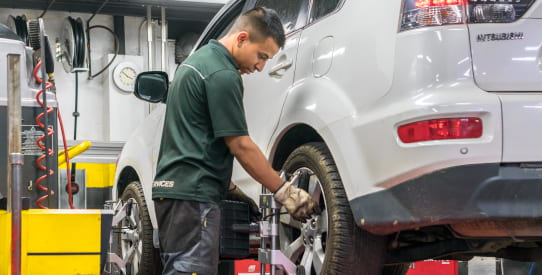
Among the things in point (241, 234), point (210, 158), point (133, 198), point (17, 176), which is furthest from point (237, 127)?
point (133, 198)

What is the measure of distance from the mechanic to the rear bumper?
1.75 feet

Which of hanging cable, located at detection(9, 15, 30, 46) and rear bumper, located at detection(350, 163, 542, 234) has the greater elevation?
hanging cable, located at detection(9, 15, 30, 46)

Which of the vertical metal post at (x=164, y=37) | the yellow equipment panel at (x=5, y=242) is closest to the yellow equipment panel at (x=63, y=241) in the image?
the yellow equipment panel at (x=5, y=242)

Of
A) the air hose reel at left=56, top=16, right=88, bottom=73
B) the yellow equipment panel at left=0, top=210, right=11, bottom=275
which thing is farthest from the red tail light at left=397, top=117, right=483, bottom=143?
the air hose reel at left=56, top=16, right=88, bottom=73

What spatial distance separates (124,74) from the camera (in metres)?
9.89

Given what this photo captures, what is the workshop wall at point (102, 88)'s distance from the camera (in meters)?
9.91

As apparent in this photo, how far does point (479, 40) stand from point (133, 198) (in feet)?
9.31

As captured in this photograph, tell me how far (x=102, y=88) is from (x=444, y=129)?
8.57 metres

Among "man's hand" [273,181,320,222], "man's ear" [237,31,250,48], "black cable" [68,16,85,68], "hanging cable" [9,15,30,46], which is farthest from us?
"black cable" [68,16,85,68]

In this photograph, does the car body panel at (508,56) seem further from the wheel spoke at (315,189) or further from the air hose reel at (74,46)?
the air hose reel at (74,46)

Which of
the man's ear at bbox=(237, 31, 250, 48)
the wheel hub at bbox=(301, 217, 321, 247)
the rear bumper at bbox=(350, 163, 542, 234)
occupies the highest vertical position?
the man's ear at bbox=(237, 31, 250, 48)

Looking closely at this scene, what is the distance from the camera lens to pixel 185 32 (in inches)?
418

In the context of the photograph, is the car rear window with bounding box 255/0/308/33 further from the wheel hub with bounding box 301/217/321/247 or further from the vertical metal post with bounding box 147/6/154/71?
the vertical metal post with bounding box 147/6/154/71

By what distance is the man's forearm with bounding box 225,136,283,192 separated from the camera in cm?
266
